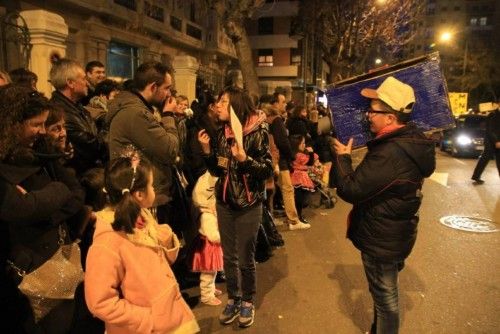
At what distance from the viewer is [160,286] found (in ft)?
7.59

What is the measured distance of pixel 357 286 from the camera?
15.4 ft

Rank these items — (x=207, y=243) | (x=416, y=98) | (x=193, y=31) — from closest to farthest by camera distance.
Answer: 1. (x=416, y=98)
2. (x=207, y=243)
3. (x=193, y=31)

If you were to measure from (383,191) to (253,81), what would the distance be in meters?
8.89

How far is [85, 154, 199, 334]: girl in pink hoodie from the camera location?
214cm

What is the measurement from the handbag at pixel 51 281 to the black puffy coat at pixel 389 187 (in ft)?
5.87

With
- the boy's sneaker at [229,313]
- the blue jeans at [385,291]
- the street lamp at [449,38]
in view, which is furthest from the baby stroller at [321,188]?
the street lamp at [449,38]

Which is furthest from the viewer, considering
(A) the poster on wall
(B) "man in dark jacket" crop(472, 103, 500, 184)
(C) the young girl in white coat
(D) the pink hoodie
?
(B) "man in dark jacket" crop(472, 103, 500, 184)

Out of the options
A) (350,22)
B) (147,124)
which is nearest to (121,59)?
(350,22)

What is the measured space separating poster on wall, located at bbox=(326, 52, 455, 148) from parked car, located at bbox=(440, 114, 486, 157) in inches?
546

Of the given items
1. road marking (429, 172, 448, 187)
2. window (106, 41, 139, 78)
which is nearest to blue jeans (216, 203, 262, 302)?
road marking (429, 172, 448, 187)

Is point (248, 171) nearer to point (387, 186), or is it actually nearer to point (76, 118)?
point (387, 186)

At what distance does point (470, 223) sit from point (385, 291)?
487cm

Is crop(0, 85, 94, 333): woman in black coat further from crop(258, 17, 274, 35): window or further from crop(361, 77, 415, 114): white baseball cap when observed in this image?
crop(258, 17, 274, 35): window

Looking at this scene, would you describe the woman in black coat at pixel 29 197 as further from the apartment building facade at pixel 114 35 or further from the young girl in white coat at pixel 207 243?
the apartment building facade at pixel 114 35
